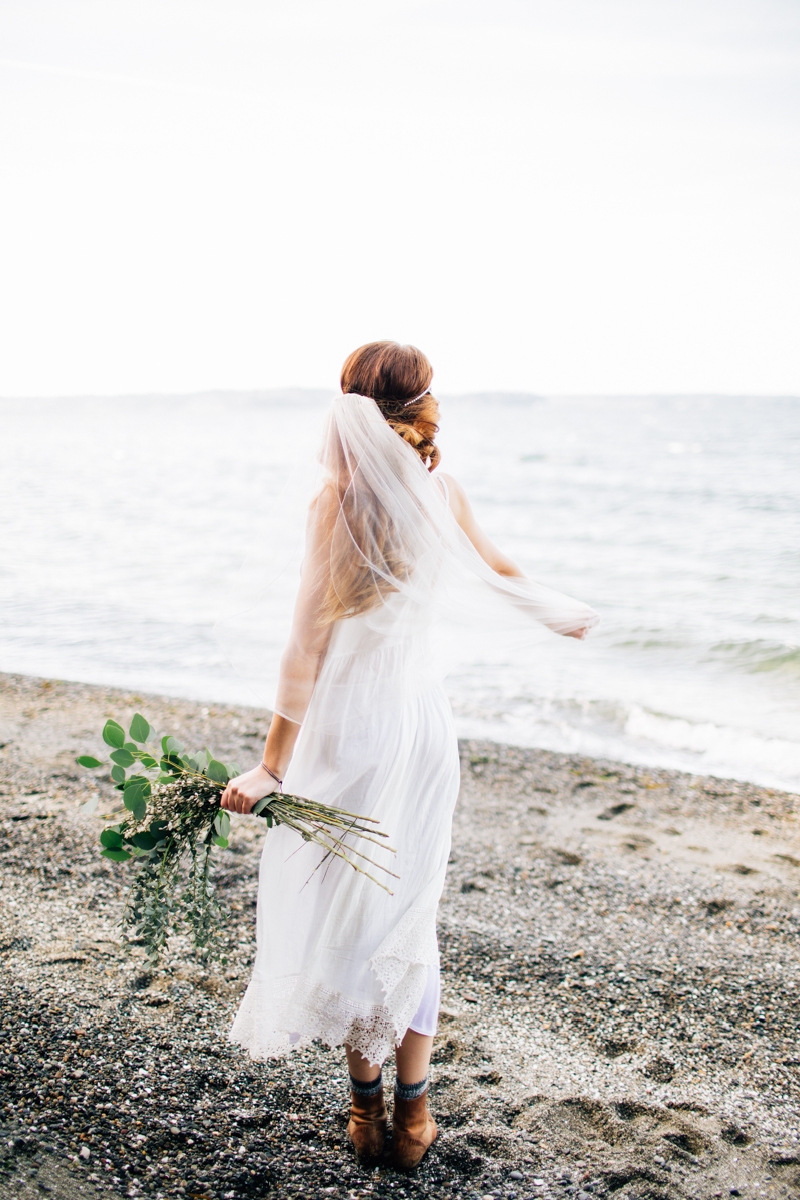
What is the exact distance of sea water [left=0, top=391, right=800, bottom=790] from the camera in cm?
754

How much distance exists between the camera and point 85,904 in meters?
3.45

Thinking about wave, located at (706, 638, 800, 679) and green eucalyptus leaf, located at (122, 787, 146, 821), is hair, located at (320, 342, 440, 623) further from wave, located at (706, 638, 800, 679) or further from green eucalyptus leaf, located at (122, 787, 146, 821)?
wave, located at (706, 638, 800, 679)

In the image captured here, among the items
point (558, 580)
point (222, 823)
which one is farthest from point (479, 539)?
point (558, 580)

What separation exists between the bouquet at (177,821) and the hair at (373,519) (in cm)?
53

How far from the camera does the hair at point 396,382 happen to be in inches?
77.9

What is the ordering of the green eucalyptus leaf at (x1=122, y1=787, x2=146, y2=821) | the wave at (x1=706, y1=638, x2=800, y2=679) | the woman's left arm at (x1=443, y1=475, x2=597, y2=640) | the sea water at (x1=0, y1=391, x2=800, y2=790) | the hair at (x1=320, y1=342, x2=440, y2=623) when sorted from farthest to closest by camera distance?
the wave at (x1=706, y1=638, x2=800, y2=679)
the sea water at (x1=0, y1=391, x2=800, y2=790)
the woman's left arm at (x1=443, y1=475, x2=597, y2=640)
the green eucalyptus leaf at (x1=122, y1=787, x2=146, y2=821)
the hair at (x1=320, y1=342, x2=440, y2=623)

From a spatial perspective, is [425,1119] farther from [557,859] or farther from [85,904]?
[557,859]

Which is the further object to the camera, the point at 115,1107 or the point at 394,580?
the point at 115,1107

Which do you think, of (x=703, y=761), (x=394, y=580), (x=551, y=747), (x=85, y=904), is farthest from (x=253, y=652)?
(x=703, y=761)

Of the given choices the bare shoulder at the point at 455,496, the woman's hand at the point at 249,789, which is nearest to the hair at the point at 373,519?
the bare shoulder at the point at 455,496

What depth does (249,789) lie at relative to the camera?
6.56 ft

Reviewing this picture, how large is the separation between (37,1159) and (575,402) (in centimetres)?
7851

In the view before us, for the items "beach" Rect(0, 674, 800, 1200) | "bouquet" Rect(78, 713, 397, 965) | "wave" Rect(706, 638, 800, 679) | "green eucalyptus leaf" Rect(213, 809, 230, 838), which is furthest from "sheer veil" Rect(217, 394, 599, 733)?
"wave" Rect(706, 638, 800, 679)

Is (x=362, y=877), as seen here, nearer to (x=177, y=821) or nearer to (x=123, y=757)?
(x=177, y=821)
